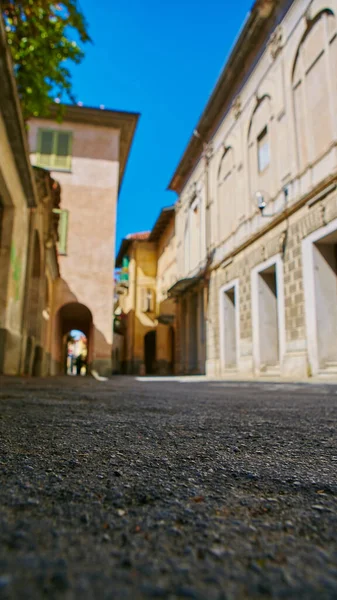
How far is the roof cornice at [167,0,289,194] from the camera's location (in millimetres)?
10211

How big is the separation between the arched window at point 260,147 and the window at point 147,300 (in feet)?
43.5

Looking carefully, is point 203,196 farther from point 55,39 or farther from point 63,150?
point 55,39

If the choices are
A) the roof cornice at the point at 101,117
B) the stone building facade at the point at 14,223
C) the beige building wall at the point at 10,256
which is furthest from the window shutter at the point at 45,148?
the beige building wall at the point at 10,256

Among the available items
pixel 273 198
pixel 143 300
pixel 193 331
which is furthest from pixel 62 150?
pixel 143 300

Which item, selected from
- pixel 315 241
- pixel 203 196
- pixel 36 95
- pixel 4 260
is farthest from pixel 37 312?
pixel 203 196

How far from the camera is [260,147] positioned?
10992mm

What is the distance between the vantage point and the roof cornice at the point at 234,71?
1021 centimetres

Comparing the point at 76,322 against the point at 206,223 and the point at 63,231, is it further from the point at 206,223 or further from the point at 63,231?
the point at 206,223

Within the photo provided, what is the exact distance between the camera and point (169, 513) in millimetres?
560

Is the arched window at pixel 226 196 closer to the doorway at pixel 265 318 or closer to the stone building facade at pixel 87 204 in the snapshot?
the doorway at pixel 265 318

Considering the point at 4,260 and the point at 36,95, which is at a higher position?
the point at 36,95

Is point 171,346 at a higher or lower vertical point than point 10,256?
lower

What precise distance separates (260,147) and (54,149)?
29.0 feet

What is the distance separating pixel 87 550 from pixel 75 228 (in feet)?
50.2
